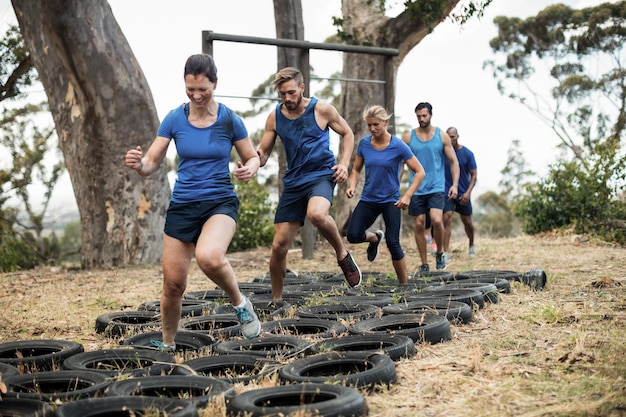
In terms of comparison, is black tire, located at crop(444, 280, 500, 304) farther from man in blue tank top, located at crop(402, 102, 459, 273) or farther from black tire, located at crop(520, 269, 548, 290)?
man in blue tank top, located at crop(402, 102, 459, 273)

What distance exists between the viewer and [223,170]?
17.3ft

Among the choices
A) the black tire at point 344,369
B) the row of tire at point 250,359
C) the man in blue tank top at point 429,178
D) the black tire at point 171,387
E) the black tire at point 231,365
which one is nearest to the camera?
the row of tire at point 250,359

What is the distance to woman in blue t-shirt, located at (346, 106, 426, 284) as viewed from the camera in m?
8.22

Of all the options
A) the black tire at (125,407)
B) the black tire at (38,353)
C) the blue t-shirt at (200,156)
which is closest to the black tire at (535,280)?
the blue t-shirt at (200,156)

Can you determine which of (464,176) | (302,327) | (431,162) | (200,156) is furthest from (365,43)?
(200,156)

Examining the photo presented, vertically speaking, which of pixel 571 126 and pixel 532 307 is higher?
pixel 571 126

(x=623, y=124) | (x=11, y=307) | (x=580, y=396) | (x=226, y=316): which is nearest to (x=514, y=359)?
(x=580, y=396)

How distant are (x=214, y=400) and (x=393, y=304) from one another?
320 cm

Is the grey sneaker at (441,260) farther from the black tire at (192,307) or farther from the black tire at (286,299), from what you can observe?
the black tire at (192,307)

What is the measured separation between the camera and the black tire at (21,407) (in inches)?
136

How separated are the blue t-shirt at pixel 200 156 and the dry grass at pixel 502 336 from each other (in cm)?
158

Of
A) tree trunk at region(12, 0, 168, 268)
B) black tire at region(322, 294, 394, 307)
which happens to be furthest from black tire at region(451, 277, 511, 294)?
tree trunk at region(12, 0, 168, 268)

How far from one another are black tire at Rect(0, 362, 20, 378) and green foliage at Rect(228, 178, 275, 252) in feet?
38.4

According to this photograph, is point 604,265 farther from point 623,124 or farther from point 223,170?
point 623,124
